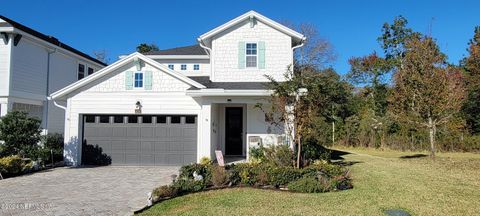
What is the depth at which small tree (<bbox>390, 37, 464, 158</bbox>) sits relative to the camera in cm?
1670

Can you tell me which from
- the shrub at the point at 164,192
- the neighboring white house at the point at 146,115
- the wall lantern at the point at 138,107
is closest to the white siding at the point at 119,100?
the neighboring white house at the point at 146,115

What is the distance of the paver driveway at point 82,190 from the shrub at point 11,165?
522 mm

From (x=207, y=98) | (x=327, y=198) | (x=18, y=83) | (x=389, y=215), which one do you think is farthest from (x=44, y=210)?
(x=18, y=83)

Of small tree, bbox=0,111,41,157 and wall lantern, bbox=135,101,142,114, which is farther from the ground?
wall lantern, bbox=135,101,142,114

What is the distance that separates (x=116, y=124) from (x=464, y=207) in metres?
13.0

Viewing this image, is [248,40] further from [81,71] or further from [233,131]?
[81,71]

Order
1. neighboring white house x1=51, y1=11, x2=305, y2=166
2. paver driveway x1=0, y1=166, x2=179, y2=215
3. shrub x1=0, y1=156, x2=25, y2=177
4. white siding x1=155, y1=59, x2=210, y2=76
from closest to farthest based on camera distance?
paver driveway x1=0, y1=166, x2=179, y2=215 < shrub x1=0, y1=156, x2=25, y2=177 < neighboring white house x1=51, y1=11, x2=305, y2=166 < white siding x1=155, y1=59, x2=210, y2=76

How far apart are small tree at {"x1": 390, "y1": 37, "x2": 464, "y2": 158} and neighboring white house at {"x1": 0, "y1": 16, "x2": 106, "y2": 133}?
1852cm

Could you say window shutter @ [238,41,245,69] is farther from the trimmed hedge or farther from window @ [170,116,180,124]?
the trimmed hedge

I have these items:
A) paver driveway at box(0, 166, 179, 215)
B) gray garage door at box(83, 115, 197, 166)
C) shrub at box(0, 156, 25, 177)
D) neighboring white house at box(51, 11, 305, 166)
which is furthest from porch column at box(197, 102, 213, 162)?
shrub at box(0, 156, 25, 177)

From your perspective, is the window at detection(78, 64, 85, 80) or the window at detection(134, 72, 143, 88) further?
the window at detection(78, 64, 85, 80)

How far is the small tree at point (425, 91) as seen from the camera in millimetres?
16703

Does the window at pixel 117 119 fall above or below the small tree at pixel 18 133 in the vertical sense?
above

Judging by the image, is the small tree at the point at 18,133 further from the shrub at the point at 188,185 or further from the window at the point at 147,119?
the shrub at the point at 188,185
